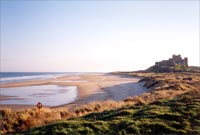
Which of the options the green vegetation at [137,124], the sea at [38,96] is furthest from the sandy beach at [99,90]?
the green vegetation at [137,124]

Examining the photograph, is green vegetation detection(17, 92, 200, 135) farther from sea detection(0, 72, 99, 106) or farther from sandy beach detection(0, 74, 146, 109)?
sea detection(0, 72, 99, 106)

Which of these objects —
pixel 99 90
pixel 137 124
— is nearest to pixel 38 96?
pixel 99 90

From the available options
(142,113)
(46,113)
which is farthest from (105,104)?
(142,113)

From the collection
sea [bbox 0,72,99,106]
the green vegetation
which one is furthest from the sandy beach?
the green vegetation

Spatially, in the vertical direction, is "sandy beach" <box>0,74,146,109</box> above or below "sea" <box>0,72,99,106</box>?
above

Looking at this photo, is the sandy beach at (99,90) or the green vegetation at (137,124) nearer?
the green vegetation at (137,124)

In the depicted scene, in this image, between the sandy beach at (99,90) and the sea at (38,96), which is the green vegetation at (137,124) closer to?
the sandy beach at (99,90)

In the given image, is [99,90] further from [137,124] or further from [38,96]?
[137,124]

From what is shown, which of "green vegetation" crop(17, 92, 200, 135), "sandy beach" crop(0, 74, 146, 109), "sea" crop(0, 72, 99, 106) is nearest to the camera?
"green vegetation" crop(17, 92, 200, 135)

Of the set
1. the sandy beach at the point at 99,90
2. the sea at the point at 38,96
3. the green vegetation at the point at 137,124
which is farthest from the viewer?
the sandy beach at the point at 99,90

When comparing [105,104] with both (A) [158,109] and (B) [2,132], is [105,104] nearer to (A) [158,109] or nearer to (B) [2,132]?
(A) [158,109]

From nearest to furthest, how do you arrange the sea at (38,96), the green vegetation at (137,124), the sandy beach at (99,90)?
the green vegetation at (137,124) < the sea at (38,96) < the sandy beach at (99,90)

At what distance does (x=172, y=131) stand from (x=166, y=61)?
11447 centimetres

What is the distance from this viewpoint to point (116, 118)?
515 inches
